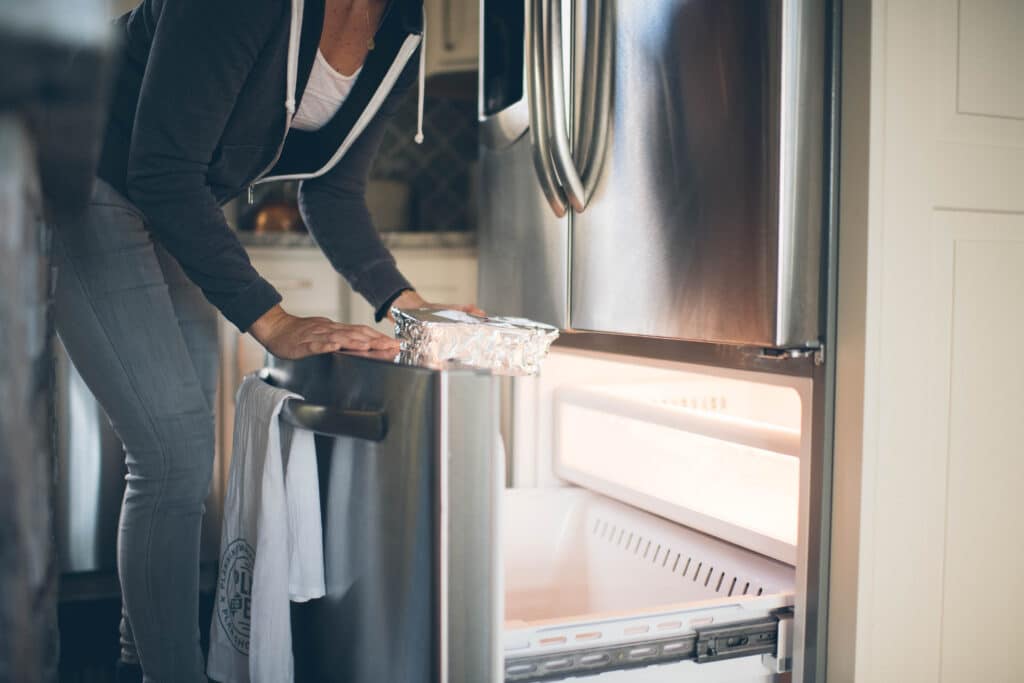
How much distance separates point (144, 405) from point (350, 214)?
423mm

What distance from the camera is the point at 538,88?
1.18 m

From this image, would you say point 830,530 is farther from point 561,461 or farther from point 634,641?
point 561,461

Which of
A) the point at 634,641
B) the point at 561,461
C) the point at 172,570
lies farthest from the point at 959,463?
the point at 172,570

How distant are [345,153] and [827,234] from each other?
648mm

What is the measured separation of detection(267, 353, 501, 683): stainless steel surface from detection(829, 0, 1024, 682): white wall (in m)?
0.46

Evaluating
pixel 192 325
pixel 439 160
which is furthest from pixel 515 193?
pixel 439 160

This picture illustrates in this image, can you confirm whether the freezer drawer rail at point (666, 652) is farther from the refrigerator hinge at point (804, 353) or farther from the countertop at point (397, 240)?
the countertop at point (397, 240)

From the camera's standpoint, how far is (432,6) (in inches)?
91.3

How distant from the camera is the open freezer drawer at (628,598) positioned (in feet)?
2.81

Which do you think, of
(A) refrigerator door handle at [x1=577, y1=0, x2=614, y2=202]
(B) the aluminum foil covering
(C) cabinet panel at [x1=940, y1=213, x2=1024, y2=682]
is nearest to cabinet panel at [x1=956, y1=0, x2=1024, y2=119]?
(C) cabinet panel at [x1=940, y1=213, x2=1024, y2=682]

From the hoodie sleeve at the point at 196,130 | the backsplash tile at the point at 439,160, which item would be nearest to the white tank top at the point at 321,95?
the hoodie sleeve at the point at 196,130

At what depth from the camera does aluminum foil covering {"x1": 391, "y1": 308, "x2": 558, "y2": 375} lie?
85 cm

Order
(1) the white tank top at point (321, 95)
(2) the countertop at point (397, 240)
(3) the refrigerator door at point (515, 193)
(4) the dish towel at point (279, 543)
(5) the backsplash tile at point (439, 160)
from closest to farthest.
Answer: (4) the dish towel at point (279, 543) < (1) the white tank top at point (321, 95) < (3) the refrigerator door at point (515, 193) < (2) the countertop at point (397, 240) < (5) the backsplash tile at point (439, 160)

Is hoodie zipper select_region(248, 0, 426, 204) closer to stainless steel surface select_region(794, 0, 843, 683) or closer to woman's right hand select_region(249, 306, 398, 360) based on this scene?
woman's right hand select_region(249, 306, 398, 360)
